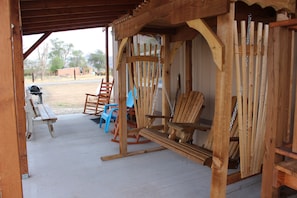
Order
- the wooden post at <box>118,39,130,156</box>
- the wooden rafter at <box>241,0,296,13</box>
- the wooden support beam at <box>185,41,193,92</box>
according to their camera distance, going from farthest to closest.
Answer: the wooden support beam at <box>185,41,193,92</box>
the wooden post at <box>118,39,130,156</box>
the wooden rafter at <box>241,0,296,13</box>

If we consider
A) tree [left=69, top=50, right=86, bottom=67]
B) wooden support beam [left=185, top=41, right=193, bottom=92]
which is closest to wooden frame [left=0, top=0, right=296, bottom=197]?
wooden support beam [left=185, top=41, right=193, bottom=92]

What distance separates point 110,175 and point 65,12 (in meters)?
3.38

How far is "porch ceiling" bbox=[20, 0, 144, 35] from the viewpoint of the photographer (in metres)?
4.25

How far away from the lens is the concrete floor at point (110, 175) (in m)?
2.54

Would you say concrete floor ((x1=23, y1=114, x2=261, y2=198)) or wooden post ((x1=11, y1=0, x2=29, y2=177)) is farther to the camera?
wooden post ((x1=11, y1=0, x2=29, y2=177))

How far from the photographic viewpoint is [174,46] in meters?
3.89

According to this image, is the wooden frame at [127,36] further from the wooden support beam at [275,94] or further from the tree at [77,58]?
the tree at [77,58]

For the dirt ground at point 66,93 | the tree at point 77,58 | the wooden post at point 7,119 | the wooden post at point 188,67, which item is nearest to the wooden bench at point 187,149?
the wooden post at point 188,67

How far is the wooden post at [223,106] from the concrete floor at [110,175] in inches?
21.4

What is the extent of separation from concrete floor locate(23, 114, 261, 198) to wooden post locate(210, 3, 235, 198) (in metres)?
0.54

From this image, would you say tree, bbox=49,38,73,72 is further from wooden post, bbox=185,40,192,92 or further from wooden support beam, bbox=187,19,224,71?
wooden support beam, bbox=187,19,224,71

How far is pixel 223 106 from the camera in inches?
76.0

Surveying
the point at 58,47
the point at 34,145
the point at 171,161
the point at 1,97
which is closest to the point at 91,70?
the point at 58,47

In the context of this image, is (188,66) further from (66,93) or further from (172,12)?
(66,93)
